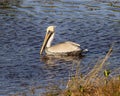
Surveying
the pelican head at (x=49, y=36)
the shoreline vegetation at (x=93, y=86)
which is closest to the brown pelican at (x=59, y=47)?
the pelican head at (x=49, y=36)

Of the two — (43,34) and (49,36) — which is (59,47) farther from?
(43,34)

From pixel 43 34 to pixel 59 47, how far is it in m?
1.65

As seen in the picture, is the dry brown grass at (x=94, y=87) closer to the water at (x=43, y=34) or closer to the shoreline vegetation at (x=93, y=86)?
the shoreline vegetation at (x=93, y=86)

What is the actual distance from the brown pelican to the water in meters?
0.26

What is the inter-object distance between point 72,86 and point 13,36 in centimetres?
756

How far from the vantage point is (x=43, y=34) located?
53.3ft

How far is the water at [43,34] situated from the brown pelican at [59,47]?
26cm

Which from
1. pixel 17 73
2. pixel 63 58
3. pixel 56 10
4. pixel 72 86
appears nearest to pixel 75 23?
pixel 56 10

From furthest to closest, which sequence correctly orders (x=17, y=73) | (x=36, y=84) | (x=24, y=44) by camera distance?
(x=24, y=44)
(x=17, y=73)
(x=36, y=84)

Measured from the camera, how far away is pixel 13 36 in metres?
15.5

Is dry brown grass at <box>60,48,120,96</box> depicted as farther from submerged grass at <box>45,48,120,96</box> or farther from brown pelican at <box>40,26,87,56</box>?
brown pelican at <box>40,26,87,56</box>

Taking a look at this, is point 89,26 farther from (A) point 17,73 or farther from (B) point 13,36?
(A) point 17,73

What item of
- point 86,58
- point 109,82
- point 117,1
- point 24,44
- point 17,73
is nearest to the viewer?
point 109,82

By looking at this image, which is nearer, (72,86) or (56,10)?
(72,86)
